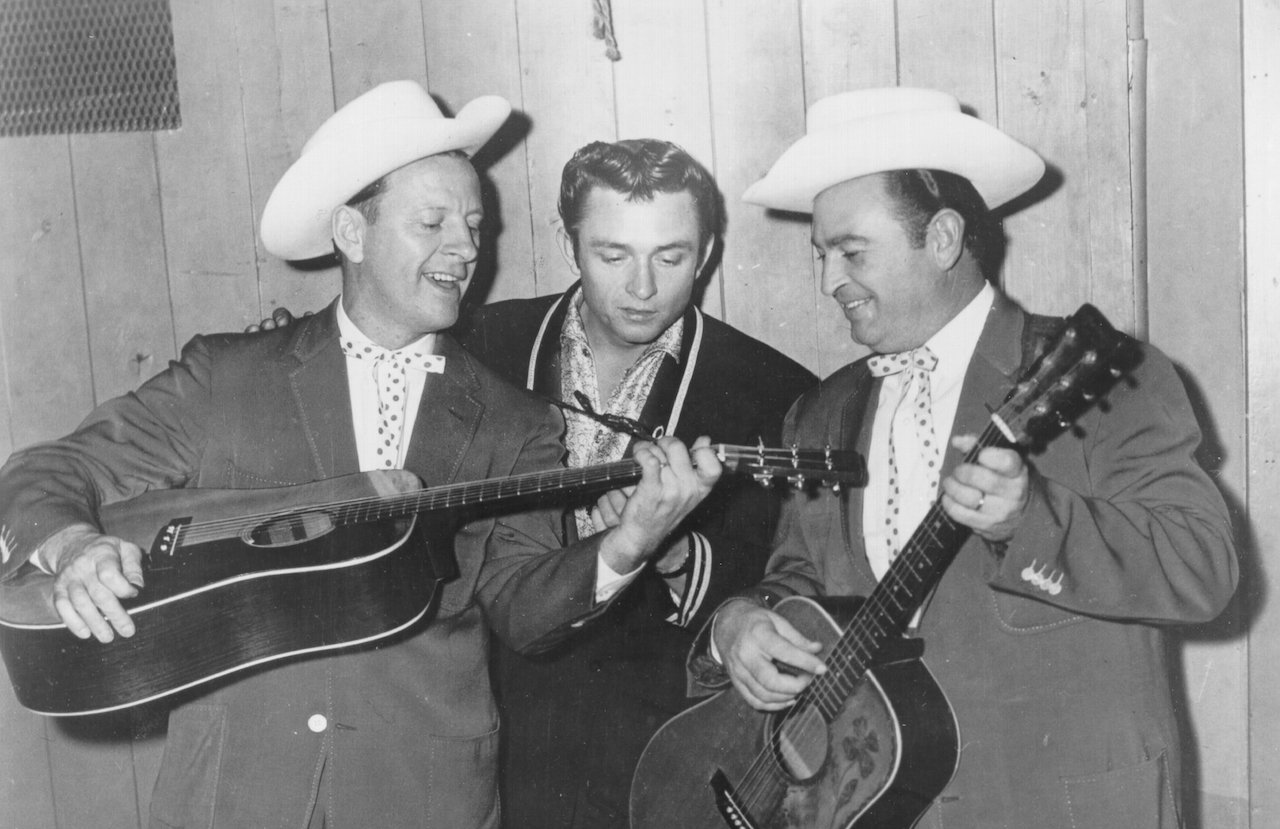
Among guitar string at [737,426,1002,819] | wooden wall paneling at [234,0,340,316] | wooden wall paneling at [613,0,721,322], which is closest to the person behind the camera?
guitar string at [737,426,1002,819]

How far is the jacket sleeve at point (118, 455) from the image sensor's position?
2.14 meters

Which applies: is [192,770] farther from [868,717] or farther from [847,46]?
[847,46]

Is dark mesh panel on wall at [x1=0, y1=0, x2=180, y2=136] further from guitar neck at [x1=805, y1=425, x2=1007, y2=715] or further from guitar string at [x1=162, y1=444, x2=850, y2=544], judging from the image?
guitar neck at [x1=805, y1=425, x2=1007, y2=715]

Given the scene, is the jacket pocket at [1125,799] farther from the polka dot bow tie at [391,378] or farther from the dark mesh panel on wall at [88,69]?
the dark mesh panel on wall at [88,69]

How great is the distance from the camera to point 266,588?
201cm

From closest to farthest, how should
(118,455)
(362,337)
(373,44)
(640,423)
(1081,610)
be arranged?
1. (1081,610)
2. (118,455)
3. (362,337)
4. (640,423)
5. (373,44)

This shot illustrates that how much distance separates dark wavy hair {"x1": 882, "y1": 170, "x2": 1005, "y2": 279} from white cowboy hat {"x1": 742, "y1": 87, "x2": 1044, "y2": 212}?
0.9 inches

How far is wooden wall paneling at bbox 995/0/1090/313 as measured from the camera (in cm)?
244

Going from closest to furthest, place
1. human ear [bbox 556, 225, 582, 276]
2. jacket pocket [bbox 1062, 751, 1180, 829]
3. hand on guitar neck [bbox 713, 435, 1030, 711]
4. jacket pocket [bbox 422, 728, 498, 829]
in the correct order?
1. hand on guitar neck [bbox 713, 435, 1030, 711]
2. jacket pocket [bbox 1062, 751, 1180, 829]
3. jacket pocket [bbox 422, 728, 498, 829]
4. human ear [bbox 556, 225, 582, 276]

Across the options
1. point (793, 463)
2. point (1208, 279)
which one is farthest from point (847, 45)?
point (793, 463)

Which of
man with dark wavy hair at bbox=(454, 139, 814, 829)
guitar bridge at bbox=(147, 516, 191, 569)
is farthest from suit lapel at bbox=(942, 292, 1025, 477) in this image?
guitar bridge at bbox=(147, 516, 191, 569)

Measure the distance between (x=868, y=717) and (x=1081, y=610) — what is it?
44 cm

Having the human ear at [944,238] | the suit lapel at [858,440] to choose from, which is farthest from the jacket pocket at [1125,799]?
the human ear at [944,238]

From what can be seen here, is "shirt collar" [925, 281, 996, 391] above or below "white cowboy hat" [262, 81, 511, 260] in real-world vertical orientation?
below
